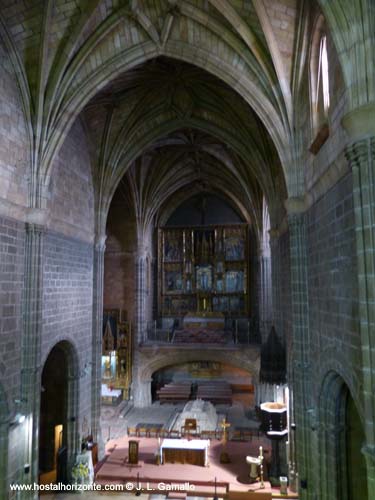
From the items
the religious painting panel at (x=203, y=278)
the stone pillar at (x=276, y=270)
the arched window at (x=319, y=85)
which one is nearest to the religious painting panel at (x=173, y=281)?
the religious painting panel at (x=203, y=278)

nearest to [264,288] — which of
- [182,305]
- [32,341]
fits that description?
[182,305]

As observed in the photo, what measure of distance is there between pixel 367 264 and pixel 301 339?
15.4 ft

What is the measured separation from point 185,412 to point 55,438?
21.2 ft

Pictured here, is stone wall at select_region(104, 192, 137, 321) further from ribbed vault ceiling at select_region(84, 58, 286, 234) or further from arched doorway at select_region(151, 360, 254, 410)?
ribbed vault ceiling at select_region(84, 58, 286, 234)

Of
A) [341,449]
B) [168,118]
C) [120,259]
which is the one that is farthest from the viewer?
[120,259]

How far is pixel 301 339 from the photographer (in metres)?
9.53

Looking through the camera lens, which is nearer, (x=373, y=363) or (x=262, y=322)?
(x=373, y=363)

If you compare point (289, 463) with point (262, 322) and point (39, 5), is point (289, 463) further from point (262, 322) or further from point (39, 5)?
point (39, 5)

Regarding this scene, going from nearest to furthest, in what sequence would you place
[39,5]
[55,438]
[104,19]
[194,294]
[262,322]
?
[39,5] → [104,19] → [55,438] → [262,322] → [194,294]

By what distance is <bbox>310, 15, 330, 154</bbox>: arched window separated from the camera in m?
7.88

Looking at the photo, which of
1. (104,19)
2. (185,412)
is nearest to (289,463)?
(185,412)

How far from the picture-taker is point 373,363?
17.0 feet

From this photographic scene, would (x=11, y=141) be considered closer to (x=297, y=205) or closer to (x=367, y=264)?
(x=297, y=205)

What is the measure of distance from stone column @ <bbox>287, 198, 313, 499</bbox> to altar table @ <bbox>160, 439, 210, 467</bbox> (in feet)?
16.8
